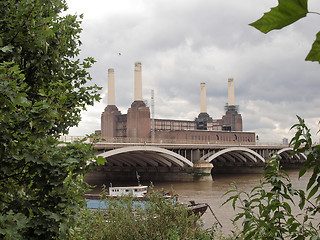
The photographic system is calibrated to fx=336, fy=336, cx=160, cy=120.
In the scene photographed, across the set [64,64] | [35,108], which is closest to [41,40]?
[35,108]

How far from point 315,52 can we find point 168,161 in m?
47.1

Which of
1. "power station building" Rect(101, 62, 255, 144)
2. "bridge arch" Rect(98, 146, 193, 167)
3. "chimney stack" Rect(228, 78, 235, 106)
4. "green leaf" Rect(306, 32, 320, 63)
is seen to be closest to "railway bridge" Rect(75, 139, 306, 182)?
"bridge arch" Rect(98, 146, 193, 167)

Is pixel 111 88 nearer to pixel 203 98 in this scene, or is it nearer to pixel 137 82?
pixel 137 82

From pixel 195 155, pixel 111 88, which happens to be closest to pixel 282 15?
pixel 195 155

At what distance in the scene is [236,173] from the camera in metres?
61.4

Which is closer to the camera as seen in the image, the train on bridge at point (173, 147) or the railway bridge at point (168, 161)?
the railway bridge at point (168, 161)

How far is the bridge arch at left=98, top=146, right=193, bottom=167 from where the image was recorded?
38062 millimetres

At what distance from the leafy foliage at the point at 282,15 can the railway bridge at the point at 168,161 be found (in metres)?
34.7

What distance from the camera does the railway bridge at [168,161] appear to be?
40.7 meters

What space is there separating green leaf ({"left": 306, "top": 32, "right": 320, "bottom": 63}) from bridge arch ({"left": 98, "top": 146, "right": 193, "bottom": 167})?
34835 mm

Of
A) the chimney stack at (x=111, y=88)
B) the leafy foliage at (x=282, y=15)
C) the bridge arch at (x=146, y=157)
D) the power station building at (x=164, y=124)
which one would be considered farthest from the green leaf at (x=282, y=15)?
the chimney stack at (x=111, y=88)

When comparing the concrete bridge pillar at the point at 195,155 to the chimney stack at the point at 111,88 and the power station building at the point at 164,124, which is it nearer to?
the power station building at the point at 164,124

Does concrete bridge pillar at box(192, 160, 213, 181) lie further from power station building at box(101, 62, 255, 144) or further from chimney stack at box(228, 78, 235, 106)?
chimney stack at box(228, 78, 235, 106)

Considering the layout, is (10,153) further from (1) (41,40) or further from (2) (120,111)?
(2) (120,111)
